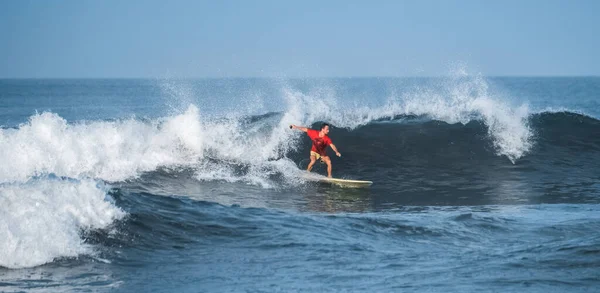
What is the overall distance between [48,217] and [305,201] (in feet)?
20.9

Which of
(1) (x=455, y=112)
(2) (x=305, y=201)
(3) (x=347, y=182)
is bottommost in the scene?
(2) (x=305, y=201)

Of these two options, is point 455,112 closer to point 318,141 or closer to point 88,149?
point 318,141

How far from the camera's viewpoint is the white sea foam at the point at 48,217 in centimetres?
898

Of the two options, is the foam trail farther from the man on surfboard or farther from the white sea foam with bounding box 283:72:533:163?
the white sea foam with bounding box 283:72:533:163

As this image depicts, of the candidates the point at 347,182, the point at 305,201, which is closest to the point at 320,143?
the point at 347,182

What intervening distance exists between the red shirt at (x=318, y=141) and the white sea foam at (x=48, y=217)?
23.6 feet

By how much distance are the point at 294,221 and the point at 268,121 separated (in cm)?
1171

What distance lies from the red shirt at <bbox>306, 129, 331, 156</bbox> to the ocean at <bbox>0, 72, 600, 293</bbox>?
763 mm

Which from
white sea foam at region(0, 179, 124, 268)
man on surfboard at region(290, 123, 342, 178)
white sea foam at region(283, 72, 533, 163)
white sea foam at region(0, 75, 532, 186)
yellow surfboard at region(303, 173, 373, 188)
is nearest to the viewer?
white sea foam at region(0, 179, 124, 268)

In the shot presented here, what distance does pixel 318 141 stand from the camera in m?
17.5

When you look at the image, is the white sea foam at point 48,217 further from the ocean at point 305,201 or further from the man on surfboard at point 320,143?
the man on surfboard at point 320,143

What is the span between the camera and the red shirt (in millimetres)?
17369

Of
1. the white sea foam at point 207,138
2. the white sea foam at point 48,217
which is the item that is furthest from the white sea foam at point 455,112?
the white sea foam at point 48,217

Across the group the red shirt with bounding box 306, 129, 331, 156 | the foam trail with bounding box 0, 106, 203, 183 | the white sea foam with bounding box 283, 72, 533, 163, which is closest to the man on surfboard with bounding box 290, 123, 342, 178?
the red shirt with bounding box 306, 129, 331, 156
